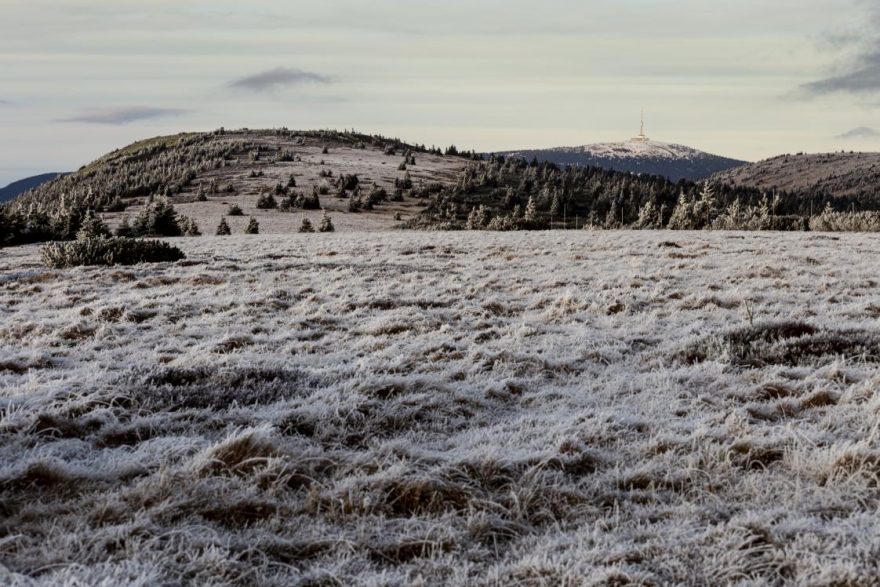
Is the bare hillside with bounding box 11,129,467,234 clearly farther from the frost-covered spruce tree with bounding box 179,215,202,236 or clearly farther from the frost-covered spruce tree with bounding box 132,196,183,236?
the frost-covered spruce tree with bounding box 132,196,183,236

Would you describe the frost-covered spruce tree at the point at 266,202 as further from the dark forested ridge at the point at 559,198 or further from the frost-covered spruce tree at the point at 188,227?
the frost-covered spruce tree at the point at 188,227

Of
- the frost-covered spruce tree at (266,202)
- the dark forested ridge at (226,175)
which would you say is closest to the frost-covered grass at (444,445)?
the dark forested ridge at (226,175)

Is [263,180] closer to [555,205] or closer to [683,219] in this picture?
[555,205]

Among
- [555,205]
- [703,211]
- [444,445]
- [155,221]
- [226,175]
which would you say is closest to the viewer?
[444,445]

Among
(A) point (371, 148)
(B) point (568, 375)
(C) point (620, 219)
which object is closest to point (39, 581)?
(B) point (568, 375)

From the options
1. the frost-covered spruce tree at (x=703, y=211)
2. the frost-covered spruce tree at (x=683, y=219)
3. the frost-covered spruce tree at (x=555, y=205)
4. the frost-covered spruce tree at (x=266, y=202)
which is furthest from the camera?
the frost-covered spruce tree at (x=555, y=205)

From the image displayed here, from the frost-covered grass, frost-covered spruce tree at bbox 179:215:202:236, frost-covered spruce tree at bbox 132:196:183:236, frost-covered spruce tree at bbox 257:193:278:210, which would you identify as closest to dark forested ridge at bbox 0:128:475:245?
frost-covered spruce tree at bbox 257:193:278:210

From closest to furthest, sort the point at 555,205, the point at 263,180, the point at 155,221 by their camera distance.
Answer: the point at 155,221, the point at 555,205, the point at 263,180

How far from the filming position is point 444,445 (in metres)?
5.61

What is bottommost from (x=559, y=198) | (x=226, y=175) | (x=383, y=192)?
(x=559, y=198)

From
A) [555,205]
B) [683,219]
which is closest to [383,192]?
[555,205]

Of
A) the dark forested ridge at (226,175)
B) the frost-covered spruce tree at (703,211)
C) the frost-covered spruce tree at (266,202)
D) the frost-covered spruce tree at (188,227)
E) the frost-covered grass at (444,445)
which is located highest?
the dark forested ridge at (226,175)

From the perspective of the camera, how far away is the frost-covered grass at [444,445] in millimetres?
3641

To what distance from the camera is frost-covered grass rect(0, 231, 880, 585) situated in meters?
3.64
